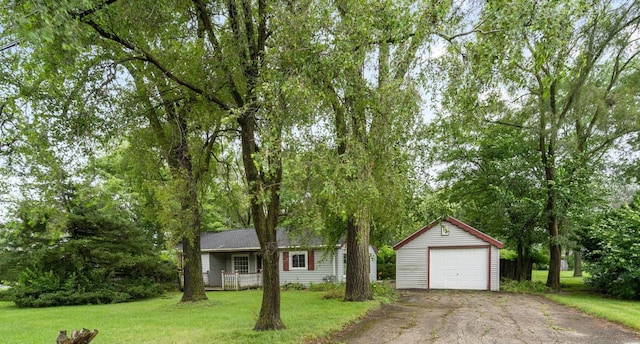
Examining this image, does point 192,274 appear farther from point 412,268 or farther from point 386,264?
point 386,264

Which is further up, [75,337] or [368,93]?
[368,93]

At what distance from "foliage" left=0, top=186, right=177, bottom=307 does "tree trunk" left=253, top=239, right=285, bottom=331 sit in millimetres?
8872

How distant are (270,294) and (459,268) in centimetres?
1196

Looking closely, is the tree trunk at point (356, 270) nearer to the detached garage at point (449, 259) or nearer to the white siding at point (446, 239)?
the detached garage at point (449, 259)

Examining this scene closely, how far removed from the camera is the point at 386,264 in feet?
76.8

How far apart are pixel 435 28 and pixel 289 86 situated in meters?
2.60

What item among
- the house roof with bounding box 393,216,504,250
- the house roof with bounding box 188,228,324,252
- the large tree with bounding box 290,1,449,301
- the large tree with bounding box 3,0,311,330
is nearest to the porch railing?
the house roof with bounding box 188,228,324,252

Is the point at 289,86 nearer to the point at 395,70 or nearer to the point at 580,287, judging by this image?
the point at 395,70

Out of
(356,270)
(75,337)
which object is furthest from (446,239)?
(75,337)

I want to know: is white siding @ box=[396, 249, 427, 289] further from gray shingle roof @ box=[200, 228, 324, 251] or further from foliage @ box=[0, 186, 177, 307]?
foliage @ box=[0, 186, 177, 307]

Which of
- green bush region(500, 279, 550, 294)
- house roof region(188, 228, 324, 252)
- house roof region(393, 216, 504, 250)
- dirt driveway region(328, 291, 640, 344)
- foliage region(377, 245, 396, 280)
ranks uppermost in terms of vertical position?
house roof region(393, 216, 504, 250)

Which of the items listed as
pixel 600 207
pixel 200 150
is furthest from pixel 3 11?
pixel 600 207

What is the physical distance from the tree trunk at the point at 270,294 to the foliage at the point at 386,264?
1674 centimetres

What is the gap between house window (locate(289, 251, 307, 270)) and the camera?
757 inches
